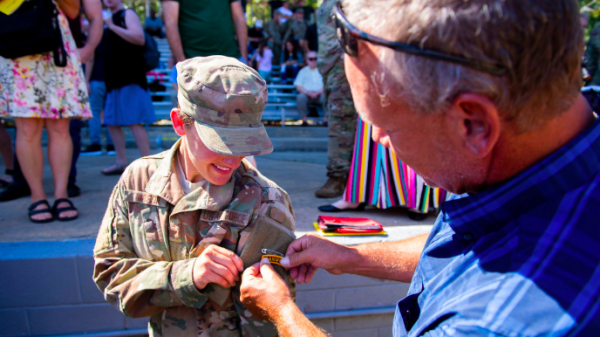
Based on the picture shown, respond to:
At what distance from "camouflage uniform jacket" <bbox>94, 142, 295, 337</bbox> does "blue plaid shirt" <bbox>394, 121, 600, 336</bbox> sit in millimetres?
743

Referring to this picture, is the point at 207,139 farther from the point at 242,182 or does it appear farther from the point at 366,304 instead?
the point at 366,304

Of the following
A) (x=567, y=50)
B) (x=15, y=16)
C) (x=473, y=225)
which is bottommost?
(x=473, y=225)

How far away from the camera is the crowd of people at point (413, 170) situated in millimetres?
823

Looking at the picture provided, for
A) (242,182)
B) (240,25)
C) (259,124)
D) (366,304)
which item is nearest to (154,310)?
(242,182)

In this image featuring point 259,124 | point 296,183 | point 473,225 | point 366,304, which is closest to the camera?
point 473,225

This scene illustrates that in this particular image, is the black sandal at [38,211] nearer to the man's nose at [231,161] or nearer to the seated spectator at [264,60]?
the man's nose at [231,161]

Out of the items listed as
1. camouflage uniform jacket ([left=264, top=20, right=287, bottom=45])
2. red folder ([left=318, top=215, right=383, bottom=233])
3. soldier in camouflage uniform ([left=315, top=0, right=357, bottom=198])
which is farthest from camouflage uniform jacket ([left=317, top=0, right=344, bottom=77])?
camouflage uniform jacket ([left=264, top=20, right=287, bottom=45])

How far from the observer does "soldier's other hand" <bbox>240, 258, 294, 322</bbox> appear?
4.47 ft

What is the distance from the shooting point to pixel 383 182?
3338 millimetres

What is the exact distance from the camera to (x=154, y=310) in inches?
63.1

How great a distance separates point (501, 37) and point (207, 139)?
99cm

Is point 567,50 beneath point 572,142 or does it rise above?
above

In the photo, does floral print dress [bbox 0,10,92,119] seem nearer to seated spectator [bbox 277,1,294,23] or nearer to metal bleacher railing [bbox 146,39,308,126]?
metal bleacher railing [bbox 146,39,308,126]

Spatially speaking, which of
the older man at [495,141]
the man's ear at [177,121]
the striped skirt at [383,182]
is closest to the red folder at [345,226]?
the striped skirt at [383,182]
